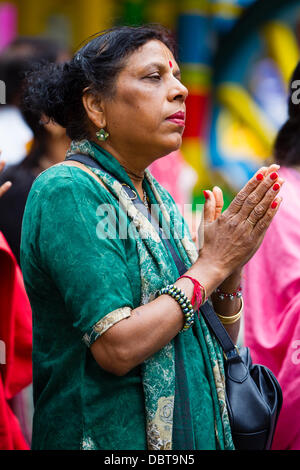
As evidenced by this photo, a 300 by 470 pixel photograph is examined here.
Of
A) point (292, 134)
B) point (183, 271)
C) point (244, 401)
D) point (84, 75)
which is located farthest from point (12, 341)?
point (292, 134)

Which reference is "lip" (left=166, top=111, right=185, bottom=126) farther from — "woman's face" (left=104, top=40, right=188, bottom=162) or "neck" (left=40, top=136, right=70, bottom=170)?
"neck" (left=40, top=136, right=70, bottom=170)

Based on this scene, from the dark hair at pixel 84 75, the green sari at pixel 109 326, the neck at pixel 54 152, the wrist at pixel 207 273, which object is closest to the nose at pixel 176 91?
the dark hair at pixel 84 75

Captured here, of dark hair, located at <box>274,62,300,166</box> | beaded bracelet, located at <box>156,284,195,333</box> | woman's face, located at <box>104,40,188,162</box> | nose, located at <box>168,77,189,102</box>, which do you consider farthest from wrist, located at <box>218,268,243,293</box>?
dark hair, located at <box>274,62,300,166</box>

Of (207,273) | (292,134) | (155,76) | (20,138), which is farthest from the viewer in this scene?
(20,138)

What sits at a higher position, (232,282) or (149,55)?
(149,55)

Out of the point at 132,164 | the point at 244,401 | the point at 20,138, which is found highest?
the point at 20,138

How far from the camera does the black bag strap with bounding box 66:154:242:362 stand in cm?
184

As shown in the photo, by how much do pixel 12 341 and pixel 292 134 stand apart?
1.40 meters

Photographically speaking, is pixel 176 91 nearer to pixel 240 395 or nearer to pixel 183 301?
pixel 183 301

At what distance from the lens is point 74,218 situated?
1.65 meters

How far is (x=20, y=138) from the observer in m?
3.46

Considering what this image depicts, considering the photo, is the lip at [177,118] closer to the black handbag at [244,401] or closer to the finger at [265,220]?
the finger at [265,220]

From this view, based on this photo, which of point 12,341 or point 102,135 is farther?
point 12,341
